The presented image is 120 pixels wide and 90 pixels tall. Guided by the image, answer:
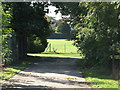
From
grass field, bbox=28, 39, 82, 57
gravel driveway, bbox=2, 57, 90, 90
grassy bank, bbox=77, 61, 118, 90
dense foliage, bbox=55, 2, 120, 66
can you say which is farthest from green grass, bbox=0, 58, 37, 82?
grass field, bbox=28, 39, 82, 57

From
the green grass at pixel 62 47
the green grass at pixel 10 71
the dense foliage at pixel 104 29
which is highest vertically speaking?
the dense foliage at pixel 104 29

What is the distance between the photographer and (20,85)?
32.8 feet

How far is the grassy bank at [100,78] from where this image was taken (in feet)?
33.2

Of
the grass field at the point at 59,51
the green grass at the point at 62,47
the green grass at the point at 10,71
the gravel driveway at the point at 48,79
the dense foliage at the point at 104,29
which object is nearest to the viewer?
the gravel driveway at the point at 48,79

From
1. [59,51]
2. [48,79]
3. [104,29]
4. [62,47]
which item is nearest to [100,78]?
[104,29]

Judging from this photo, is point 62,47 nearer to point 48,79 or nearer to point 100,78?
point 100,78

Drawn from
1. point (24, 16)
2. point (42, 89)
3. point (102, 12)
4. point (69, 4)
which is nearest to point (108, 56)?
point (102, 12)

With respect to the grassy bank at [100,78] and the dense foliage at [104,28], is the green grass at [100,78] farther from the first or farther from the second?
the dense foliage at [104,28]

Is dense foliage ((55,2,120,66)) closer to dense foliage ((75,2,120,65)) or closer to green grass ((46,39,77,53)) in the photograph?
dense foliage ((75,2,120,65))

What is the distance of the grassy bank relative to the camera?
10125 mm

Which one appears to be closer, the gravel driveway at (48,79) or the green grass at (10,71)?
the gravel driveway at (48,79)

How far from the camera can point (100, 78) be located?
12.0 m

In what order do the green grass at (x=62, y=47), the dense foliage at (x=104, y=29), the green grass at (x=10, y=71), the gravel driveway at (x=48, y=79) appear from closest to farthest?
the gravel driveway at (x=48, y=79), the dense foliage at (x=104, y=29), the green grass at (x=10, y=71), the green grass at (x=62, y=47)

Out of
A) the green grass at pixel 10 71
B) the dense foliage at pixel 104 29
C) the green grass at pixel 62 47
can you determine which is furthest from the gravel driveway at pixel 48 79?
the green grass at pixel 62 47
